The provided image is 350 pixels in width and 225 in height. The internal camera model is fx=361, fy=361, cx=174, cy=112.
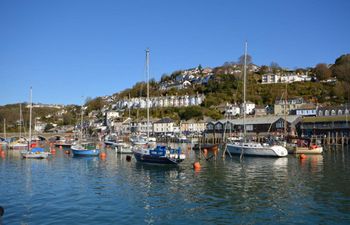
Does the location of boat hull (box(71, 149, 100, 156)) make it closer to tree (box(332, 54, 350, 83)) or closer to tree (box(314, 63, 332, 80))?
tree (box(332, 54, 350, 83))

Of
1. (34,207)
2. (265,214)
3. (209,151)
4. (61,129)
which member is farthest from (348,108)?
(61,129)

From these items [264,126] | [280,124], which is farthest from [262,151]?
[264,126]

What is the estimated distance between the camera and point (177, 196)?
2556 centimetres

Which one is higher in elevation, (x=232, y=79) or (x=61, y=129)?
(x=232, y=79)

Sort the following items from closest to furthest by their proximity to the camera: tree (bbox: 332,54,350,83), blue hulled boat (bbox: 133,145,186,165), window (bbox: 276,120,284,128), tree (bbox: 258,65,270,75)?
blue hulled boat (bbox: 133,145,186,165)
window (bbox: 276,120,284,128)
tree (bbox: 332,54,350,83)
tree (bbox: 258,65,270,75)

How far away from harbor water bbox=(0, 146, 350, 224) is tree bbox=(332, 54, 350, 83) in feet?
352

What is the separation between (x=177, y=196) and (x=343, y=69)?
131032mm

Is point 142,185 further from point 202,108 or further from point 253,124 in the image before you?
point 202,108

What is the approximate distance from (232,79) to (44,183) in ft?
431

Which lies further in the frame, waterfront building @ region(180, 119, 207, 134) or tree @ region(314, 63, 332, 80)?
tree @ region(314, 63, 332, 80)

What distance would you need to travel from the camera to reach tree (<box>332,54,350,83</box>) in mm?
135250

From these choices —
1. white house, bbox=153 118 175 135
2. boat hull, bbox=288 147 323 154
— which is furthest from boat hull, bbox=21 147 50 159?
white house, bbox=153 118 175 135

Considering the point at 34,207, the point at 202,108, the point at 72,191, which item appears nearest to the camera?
the point at 34,207

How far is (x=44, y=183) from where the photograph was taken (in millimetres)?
31625
